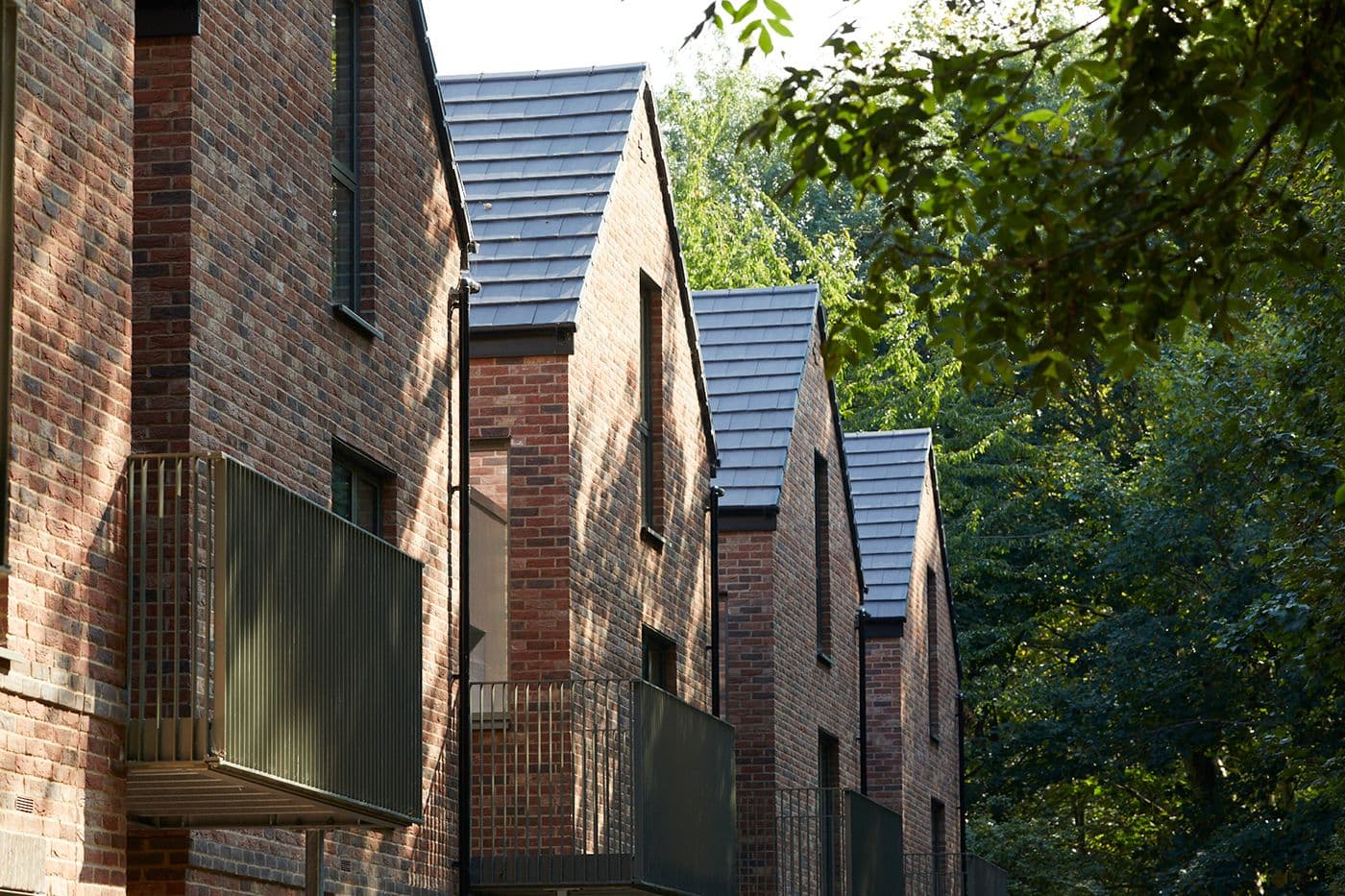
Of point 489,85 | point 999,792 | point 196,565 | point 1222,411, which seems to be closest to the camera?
point 196,565

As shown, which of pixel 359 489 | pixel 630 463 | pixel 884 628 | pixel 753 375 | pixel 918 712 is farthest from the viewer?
pixel 918 712

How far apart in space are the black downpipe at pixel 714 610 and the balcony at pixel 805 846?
56.0 inches

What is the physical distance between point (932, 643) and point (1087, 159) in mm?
26952

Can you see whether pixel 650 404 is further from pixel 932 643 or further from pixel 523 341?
pixel 932 643

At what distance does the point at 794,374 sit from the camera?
25672 millimetres

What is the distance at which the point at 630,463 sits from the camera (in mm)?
19047

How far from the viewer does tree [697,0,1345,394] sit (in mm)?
7480

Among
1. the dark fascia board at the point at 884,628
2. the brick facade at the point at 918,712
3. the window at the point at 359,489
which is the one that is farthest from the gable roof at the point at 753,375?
the window at the point at 359,489

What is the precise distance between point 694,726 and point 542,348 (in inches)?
129

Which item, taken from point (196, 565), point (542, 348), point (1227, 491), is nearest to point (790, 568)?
point (542, 348)

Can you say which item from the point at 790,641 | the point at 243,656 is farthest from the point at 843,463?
the point at 243,656

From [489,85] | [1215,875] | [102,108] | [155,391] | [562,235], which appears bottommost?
[1215,875]

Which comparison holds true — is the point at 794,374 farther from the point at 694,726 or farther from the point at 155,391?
the point at 155,391

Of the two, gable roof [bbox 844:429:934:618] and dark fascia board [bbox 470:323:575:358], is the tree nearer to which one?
dark fascia board [bbox 470:323:575:358]
